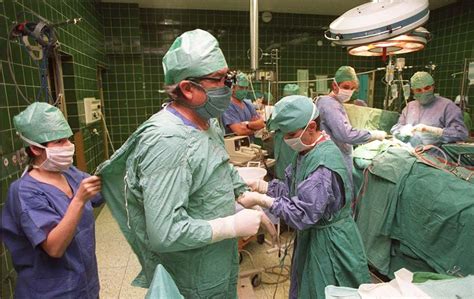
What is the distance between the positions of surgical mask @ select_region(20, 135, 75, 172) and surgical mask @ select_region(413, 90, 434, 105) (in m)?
3.18

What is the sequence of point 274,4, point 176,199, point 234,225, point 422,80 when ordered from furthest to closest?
point 274,4
point 422,80
point 234,225
point 176,199

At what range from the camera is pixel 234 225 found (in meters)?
1.03

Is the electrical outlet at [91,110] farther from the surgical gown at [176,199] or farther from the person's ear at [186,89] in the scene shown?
the person's ear at [186,89]

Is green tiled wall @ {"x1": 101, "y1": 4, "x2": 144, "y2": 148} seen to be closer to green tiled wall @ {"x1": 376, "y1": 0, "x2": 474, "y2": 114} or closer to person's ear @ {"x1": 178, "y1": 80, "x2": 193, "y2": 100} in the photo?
green tiled wall @ {"x1": 376, "y1": 0, "x2": 474, "y2": 114}

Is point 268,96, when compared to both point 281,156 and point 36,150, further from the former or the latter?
point 36,150

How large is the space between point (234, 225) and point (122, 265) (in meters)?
2.12

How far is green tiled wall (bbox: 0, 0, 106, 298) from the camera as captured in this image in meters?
1.67

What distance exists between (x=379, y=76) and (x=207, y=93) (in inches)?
234

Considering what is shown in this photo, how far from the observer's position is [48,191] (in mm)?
1238

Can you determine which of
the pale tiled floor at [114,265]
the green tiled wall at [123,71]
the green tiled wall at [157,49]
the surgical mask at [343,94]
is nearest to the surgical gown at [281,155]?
the surgical mask at [343,94]

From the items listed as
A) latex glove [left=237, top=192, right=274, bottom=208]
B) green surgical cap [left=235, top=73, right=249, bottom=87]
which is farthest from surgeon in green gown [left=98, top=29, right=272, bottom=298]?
green surgical cap [left=235, top=73, right=249, bottom=87]

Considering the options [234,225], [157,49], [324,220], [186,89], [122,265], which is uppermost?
[157,49]

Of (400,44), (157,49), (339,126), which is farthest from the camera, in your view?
(157,49)

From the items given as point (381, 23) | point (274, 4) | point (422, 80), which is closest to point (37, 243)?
point (381, 23)
